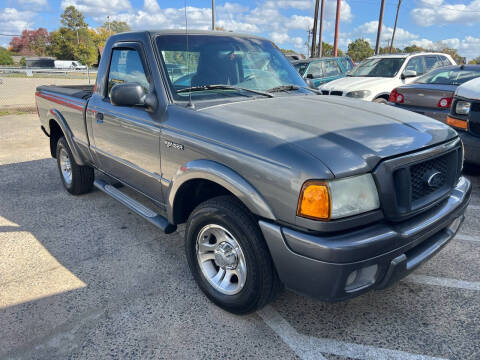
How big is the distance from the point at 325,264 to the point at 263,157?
0.67 metres

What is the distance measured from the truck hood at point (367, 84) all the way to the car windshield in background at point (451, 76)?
52.0 inches

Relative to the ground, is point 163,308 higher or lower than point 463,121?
lower

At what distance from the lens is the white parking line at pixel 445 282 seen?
2840mm

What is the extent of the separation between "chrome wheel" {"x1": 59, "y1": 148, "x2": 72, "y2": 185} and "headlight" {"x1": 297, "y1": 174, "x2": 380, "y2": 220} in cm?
387

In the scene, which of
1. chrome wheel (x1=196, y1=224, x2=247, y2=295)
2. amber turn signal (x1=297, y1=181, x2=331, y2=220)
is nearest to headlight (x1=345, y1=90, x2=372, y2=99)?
chrome wheel (x1=196, y1=224, x2=247, y2=295)

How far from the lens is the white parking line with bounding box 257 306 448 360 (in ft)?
7.18

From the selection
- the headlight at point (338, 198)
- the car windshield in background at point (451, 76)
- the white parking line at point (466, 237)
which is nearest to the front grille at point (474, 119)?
the white parking line at point (466, 237)

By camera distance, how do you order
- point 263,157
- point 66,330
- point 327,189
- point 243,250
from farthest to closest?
1. point 66,330
2. point 243,250
3. point 263,157
4. point 327,189

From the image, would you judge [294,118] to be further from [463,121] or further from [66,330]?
[463,121]

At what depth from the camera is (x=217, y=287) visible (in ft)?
8.55

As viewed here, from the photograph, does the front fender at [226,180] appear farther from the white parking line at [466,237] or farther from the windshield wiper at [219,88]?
the white parking line at [466,237]

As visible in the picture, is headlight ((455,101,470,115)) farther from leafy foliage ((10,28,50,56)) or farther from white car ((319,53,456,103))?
leafy foliage ((10,28,50,56))

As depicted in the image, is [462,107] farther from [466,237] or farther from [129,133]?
[129,133]

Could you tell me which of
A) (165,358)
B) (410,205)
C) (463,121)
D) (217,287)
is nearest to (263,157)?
(410,205)
